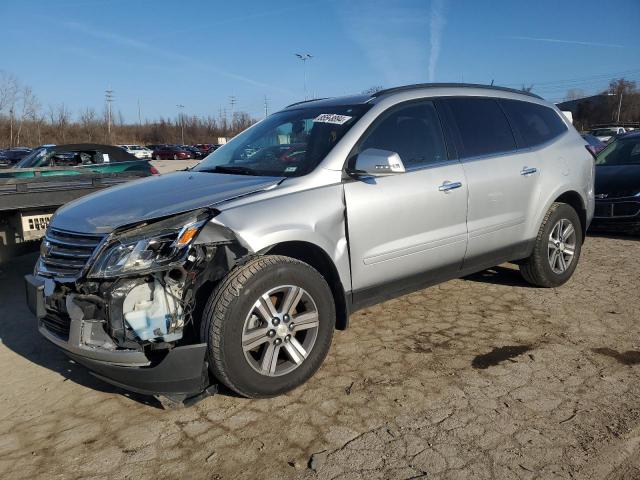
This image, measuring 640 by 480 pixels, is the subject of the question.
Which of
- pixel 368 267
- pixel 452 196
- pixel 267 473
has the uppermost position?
pixel 452 196

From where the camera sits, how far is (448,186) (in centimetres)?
389

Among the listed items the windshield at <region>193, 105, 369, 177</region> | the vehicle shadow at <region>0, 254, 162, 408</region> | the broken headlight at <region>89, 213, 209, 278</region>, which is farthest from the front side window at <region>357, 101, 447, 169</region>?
the vehicle shadow at <region>0, 254, 162, 408</region>

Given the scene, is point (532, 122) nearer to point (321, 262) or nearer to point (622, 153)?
point (321, 262)

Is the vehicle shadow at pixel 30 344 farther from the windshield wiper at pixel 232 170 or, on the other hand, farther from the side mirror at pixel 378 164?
the side mirror at pixel 378 164

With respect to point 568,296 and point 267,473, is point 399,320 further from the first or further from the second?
point 267,473

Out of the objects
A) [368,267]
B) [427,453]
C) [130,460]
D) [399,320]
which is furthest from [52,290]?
[399,320]

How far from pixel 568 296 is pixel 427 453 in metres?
3.05

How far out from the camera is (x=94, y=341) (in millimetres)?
→ 2820

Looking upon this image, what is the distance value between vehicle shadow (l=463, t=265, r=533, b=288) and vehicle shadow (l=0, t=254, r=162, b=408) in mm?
3711

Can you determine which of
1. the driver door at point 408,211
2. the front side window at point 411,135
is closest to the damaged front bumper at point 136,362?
the driver door at point 408,211

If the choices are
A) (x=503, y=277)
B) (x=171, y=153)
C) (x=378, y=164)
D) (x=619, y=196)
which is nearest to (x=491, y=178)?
(x=378, y=164)

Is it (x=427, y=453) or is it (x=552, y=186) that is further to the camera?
(x=552, y=186)

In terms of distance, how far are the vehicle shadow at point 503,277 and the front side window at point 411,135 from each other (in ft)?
6.57

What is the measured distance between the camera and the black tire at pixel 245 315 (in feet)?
9.18
